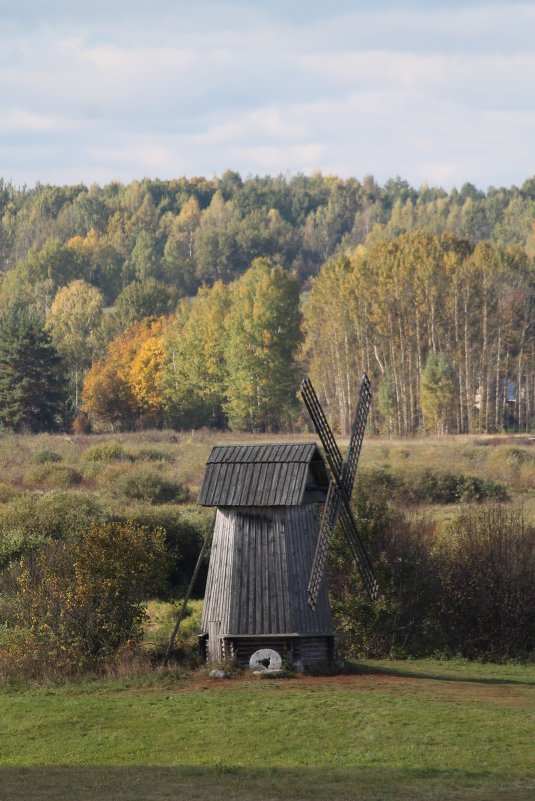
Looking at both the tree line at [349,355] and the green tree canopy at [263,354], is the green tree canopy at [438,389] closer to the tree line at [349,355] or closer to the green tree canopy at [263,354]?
the tree line at [349,355]

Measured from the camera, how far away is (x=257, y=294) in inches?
4126

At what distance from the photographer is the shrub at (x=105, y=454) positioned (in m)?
73.2

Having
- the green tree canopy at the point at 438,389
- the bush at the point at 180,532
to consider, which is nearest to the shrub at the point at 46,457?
the bush at the point at 180,532

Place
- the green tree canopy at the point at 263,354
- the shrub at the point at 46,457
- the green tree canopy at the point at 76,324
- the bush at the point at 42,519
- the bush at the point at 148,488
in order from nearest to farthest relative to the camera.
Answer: the bush at the point at 42,519, the bush at the point at 148,488, the shrub at the point at 46,457, the green tree canopy at the point at 263,354, the green tree canopy at the point at 76,324

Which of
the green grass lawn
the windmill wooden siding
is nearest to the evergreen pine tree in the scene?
the windmill wooden siding

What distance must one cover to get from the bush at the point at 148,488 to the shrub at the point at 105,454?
11115 mm

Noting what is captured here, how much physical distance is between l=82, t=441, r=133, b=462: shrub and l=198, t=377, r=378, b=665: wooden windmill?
4295 cm

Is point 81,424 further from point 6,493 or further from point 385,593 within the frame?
point 385,593

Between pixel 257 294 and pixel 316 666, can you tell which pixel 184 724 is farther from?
pixel 257 294

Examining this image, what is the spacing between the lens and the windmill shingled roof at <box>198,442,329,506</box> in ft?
96.7

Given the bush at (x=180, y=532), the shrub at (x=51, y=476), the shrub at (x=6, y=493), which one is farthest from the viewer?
the shrub at (x=51, y=476)

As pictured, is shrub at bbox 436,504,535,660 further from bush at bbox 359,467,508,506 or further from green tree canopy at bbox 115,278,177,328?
green tree canopy at bbox 115,278,177,328

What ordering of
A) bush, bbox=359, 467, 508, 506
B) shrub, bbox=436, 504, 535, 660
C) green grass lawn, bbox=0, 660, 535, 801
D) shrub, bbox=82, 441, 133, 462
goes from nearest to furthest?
green grass lawn, bbox=0, 660, 535, 801 → shrub, bbox=436, 504, 535, 660 → bush, bbox=359, 467, 508, 506 → shrub, bbox=82, 441, 133, 462

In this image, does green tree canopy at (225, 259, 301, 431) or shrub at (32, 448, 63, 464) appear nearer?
shrub at (32, 448, 63, 464)
